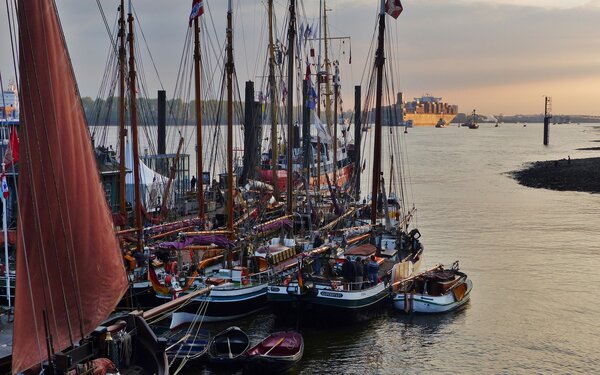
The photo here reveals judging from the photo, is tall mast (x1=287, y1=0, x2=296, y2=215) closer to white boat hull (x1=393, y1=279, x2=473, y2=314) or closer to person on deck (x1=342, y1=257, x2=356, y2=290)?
white boat hull (x1=393, y1=279, x2=473, y2=314)

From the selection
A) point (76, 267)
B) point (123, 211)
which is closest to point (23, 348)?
point (76, 267)

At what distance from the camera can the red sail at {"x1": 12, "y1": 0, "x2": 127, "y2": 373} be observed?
464 inches

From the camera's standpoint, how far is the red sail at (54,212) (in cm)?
1177

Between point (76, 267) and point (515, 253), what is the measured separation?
36.9 metres

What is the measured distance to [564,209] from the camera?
221 feet

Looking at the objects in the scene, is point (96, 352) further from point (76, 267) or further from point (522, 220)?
point (522, 220)

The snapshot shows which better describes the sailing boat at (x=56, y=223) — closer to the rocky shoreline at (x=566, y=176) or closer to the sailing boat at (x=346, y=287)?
the sailing boat at (x=346, y=287)

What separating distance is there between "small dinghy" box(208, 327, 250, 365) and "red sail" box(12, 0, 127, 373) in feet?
30.4

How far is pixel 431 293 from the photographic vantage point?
1188 inches

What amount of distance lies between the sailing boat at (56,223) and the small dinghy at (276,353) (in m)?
8.60

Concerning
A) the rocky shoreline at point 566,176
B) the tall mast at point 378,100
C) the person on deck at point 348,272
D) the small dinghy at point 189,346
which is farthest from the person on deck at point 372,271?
the rocky shoreline at point 566,176

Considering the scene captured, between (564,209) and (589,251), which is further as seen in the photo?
(564,209)

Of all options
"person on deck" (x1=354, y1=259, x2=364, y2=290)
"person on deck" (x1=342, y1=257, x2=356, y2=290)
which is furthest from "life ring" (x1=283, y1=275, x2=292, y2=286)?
"person on deck" (x1=354, y1=259, x2=364, y2=290)

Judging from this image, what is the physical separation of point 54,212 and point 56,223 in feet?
0.76
